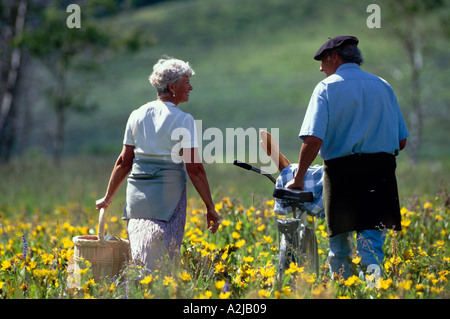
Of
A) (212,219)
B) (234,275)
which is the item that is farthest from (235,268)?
(212,219)

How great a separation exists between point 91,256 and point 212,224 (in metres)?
0.85

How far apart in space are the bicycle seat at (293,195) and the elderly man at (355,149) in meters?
0.09

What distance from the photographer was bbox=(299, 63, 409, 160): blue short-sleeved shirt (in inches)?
158

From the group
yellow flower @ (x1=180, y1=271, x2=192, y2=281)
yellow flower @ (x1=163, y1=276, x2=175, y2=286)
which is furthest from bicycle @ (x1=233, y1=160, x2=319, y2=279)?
yellow flower @ (x1=163, y1=276, x2=175, y2=286)

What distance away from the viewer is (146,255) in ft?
13.4

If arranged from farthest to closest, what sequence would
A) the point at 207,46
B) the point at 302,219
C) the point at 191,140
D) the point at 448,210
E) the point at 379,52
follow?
the point at 207,46 < the point at 379,52 < the point at 448,210 < the point at 302,219 < the point at 191,140

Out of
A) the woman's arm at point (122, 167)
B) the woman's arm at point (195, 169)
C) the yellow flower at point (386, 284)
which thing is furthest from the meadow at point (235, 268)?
the woman's arm at point (122, 167)

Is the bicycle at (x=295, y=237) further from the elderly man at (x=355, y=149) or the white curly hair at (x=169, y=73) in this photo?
the white curly hair at (x=169, y=73)

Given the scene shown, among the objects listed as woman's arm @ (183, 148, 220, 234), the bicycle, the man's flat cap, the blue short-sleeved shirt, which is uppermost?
the man's flat cap

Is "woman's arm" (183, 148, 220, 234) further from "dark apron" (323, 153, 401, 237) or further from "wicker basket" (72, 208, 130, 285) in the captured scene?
"dark apron" (323, 153, 401, 237)

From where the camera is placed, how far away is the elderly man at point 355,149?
13.2 ft

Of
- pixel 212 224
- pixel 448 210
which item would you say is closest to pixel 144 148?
pixel 212 224

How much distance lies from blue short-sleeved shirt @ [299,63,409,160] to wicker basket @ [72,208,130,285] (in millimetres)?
1490
